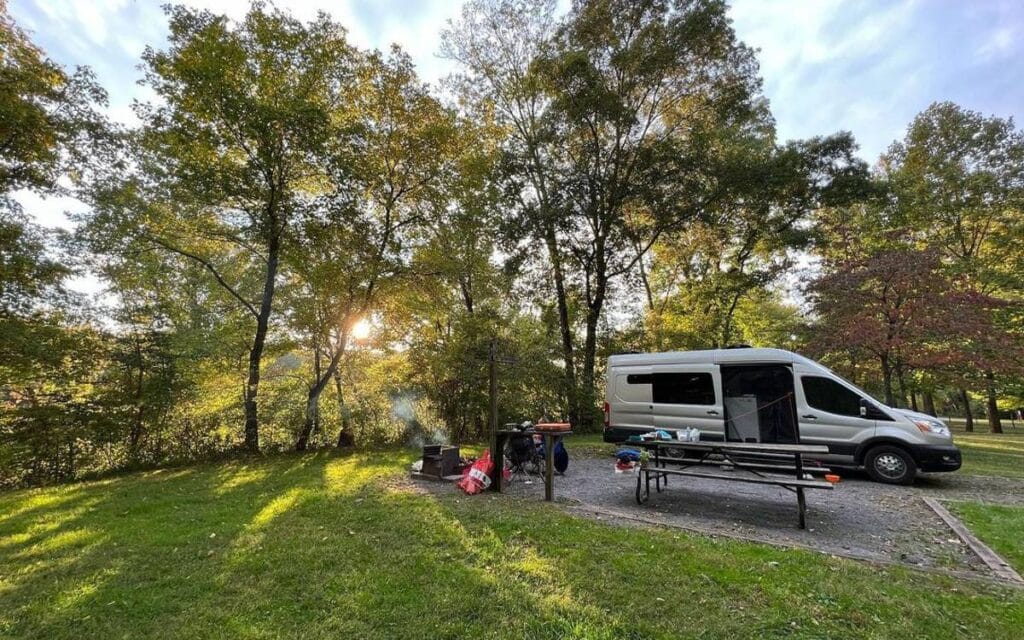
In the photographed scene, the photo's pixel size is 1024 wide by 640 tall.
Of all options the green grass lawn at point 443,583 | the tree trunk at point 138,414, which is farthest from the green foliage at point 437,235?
the green grass lawn at point 443,583

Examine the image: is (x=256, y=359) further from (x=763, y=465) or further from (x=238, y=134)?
(x=763, y=465)

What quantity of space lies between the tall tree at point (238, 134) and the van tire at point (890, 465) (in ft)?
39.1

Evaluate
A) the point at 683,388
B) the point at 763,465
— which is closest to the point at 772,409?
the point at 683,388

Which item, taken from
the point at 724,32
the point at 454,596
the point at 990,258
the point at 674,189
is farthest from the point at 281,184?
the point at 990,258

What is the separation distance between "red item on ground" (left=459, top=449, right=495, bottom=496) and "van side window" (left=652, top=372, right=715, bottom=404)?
13.5 ft

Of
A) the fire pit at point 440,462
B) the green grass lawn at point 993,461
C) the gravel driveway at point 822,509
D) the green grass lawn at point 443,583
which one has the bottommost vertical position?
the green grass lawn at point 993,461

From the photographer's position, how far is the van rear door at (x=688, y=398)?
7852mm

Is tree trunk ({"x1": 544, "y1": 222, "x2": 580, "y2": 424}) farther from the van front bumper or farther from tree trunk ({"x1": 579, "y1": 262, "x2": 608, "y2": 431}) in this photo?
the van front bumper

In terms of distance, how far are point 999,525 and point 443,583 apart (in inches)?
223

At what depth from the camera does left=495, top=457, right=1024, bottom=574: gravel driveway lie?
382cm

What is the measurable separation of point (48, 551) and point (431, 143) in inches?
382

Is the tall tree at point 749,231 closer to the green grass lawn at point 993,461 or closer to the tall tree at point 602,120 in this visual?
the tall tree at point 602,120

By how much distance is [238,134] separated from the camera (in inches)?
361

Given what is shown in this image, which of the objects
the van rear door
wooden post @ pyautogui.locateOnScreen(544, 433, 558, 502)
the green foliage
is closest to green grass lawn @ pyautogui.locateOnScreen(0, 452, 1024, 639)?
wooden post @ pyautogui.locateOnScreen(544, 433, 558, 502)
